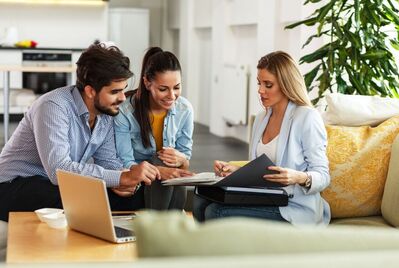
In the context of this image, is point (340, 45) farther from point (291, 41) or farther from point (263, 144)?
point (291, 41)

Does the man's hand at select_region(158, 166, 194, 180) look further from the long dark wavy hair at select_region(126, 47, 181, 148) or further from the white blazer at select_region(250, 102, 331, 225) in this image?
the white blazer at select_region(250, 102, 331, 225)

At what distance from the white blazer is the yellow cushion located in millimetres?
184

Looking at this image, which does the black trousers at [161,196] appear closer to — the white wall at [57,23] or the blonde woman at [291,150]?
the blonde woman at [291,150]

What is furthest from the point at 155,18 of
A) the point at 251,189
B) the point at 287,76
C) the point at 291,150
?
the point at 251,189

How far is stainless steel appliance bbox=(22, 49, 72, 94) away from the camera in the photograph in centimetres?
1189

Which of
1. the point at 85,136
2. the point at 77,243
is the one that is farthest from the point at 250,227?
the point at 85,136

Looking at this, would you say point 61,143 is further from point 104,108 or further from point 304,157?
point 304,157

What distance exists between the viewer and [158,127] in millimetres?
3957

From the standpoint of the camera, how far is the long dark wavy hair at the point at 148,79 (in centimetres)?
382

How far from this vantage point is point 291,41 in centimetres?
852

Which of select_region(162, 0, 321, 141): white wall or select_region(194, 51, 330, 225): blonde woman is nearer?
select_region(194, 51, 330, 225): blonde woman

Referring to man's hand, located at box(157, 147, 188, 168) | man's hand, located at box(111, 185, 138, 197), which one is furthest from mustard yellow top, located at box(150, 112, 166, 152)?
man's hand, located at box(111, 185, 138, 197)

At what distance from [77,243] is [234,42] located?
27.2 ft

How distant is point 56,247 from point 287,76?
1.35 meters
